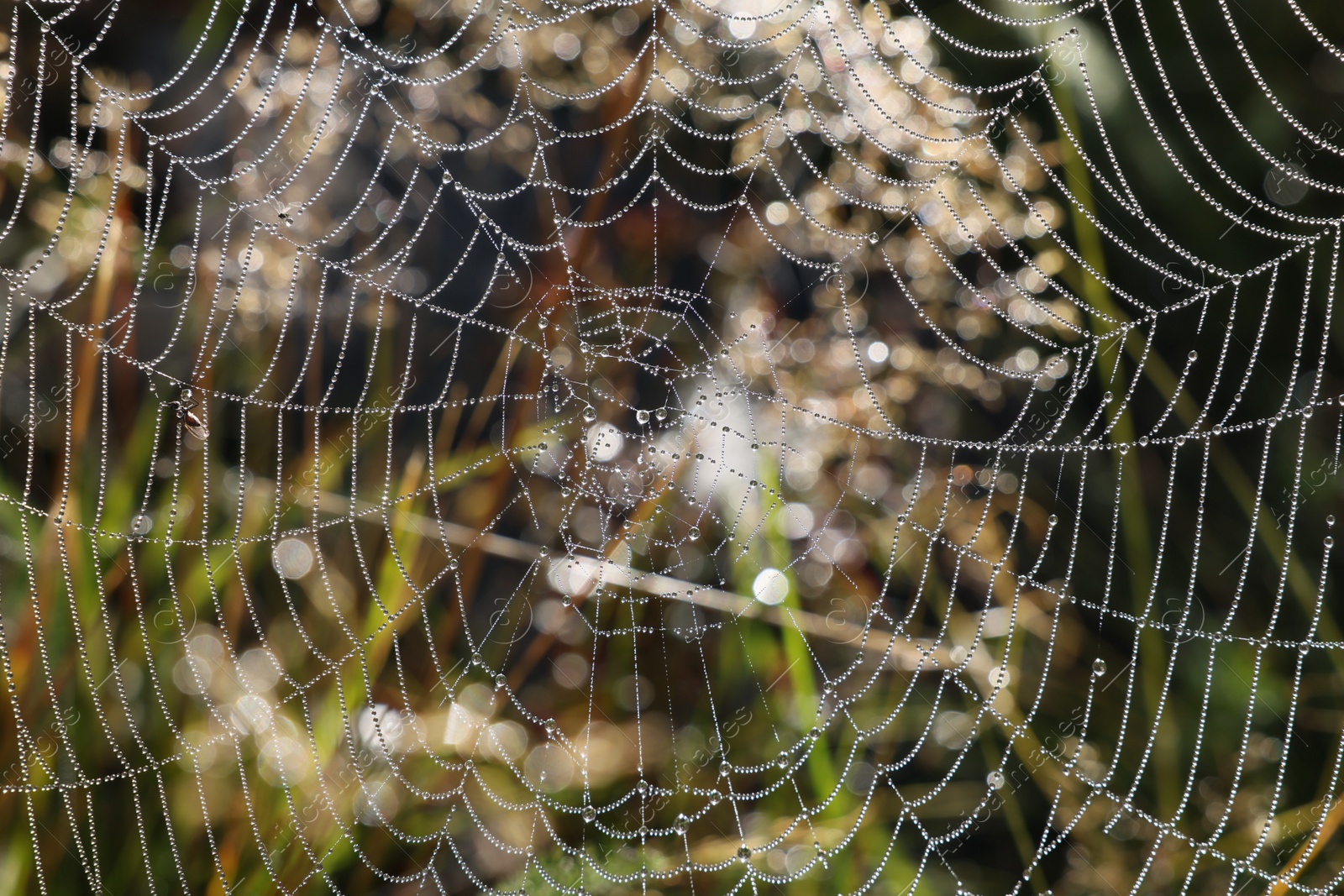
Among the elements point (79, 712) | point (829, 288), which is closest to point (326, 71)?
point (829, 288)

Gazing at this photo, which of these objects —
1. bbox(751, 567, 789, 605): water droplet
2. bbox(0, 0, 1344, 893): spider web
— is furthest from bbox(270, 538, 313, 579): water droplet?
bbox(751, 567, 789, 605): water droplet

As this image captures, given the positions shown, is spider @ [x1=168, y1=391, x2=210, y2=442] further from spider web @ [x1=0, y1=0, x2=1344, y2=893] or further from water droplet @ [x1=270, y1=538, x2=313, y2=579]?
water droplet @ [x1=270, y1=538, x2=313, y2=579]

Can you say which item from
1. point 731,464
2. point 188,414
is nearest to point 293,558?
point 188,414

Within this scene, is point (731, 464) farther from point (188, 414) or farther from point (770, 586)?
point (188, 414)

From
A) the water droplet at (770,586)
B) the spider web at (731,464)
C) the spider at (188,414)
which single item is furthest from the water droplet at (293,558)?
the water droplet at (770,586)

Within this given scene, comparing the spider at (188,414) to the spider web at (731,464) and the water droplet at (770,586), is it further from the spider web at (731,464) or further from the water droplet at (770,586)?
the water droplet at (770,586)

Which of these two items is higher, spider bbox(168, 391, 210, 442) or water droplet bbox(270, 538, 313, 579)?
spider bbox(168, 391, 210, 442)
